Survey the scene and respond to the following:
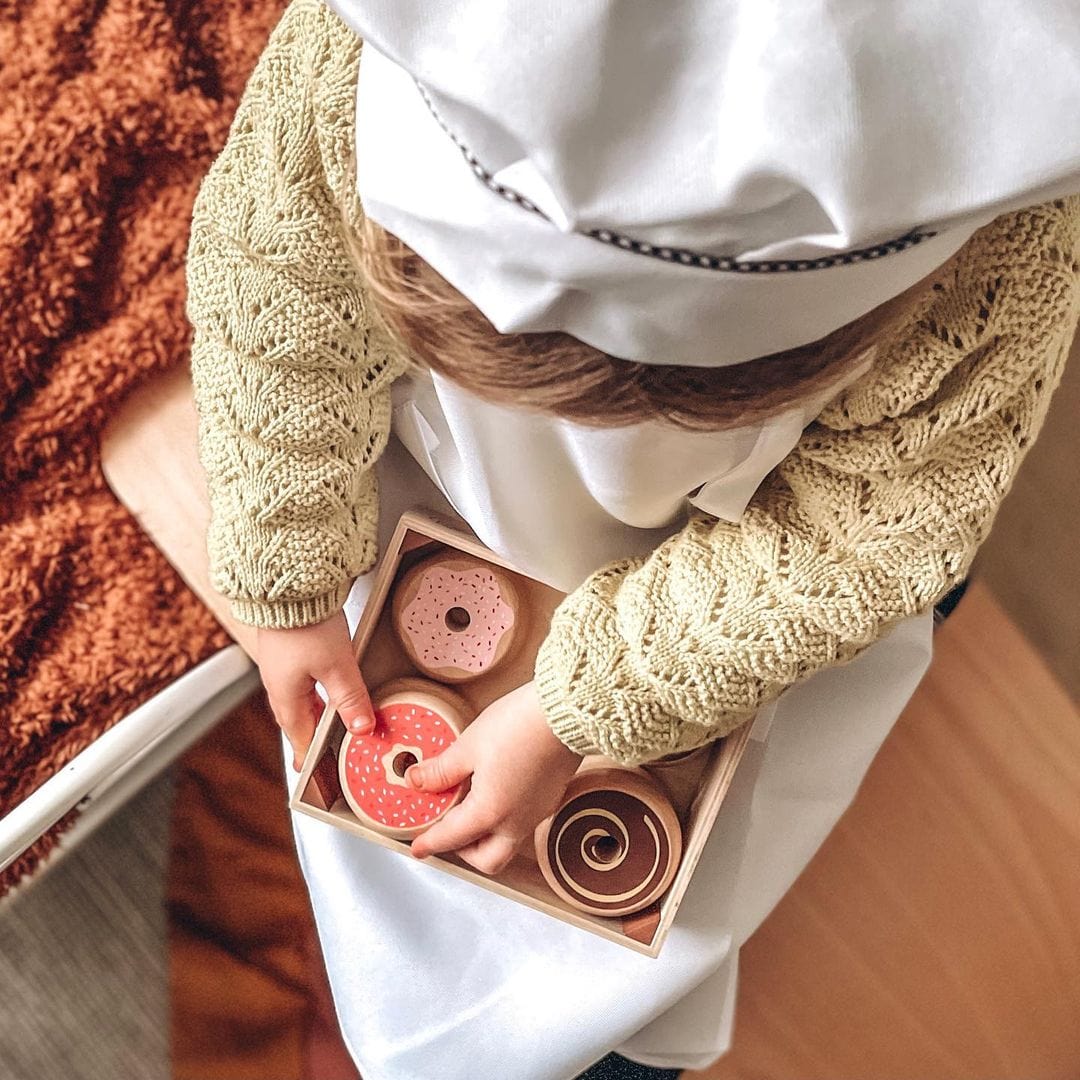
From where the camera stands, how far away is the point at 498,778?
22.0 inches

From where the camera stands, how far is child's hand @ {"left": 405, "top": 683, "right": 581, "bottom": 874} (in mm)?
557

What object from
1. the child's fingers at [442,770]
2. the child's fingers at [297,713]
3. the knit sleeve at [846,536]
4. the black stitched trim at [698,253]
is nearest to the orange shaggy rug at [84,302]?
the child's fingers at [297,713]

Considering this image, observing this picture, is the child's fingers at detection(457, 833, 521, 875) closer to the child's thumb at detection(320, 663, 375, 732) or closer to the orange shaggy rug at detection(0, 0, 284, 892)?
the child's thumb at detection(320, 663, 375, 732)


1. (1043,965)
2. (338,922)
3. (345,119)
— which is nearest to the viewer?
(345,119)

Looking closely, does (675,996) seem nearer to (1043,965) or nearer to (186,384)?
(1043,965)

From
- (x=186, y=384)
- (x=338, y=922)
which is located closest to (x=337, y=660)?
(x=338, y=922)

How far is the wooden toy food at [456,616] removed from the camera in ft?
1.98

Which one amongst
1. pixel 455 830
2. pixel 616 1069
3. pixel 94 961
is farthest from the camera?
pixel 94 961

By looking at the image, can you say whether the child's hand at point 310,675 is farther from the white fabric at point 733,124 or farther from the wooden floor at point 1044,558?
the wooden floor at point 1044,558

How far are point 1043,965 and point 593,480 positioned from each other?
56 cm

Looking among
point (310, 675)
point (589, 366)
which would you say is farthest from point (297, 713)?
point (589, 366)

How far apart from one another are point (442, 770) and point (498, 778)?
0.04 m

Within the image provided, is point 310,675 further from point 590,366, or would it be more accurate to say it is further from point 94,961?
point 94,961

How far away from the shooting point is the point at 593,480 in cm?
48
